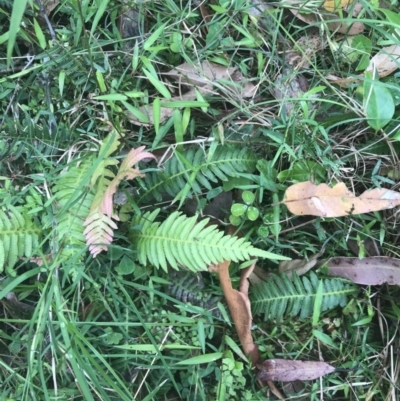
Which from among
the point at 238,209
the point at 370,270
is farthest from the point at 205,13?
the point at 370,270

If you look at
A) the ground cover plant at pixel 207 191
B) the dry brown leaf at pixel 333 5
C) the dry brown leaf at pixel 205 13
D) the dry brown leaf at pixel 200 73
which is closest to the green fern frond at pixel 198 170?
the ground cover plant at pixel 207 191

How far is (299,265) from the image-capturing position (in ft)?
4.91

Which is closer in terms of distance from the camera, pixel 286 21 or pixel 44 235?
pixel 44 235

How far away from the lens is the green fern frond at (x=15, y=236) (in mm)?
1334

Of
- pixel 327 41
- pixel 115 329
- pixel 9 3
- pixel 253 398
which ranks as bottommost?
pixel 253 398

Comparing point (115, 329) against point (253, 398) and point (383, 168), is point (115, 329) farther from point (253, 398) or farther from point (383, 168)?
point (383, 168)

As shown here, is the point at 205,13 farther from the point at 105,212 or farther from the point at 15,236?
the point at 15,236

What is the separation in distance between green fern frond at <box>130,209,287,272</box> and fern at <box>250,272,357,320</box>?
17 cm

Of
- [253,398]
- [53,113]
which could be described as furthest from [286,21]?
[253,398]

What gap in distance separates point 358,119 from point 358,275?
0.47 m

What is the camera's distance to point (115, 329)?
1.46 metres

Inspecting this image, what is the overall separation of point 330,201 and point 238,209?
27 centimetres

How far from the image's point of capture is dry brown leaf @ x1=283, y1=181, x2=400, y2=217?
55.7 inches

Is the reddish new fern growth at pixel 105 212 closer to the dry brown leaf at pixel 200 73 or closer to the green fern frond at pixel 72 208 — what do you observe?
the green fern frond at pixel 72 208
